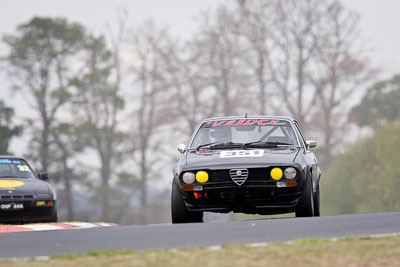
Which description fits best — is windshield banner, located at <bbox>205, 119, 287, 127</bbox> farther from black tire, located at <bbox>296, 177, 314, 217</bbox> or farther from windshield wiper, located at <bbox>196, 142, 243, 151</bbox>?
black tire, located at <bbox>296, 177, 314, 217</bbox>

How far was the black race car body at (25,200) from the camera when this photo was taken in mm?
16455

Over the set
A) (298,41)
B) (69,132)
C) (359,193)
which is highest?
(298,41)

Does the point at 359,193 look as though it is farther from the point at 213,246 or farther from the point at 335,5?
the point at 213,246

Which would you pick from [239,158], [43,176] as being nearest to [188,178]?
[239,158]

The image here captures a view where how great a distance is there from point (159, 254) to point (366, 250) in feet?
6.07

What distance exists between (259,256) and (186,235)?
6.42 ft

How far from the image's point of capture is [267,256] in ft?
24.6

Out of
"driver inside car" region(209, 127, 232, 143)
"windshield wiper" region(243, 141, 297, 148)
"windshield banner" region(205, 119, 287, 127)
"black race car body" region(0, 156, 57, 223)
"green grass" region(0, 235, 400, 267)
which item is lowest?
"black race car body" region(0, 156, 57, 223)

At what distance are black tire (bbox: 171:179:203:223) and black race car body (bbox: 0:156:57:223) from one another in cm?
554

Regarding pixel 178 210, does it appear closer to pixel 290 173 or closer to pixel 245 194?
pixel 245 194

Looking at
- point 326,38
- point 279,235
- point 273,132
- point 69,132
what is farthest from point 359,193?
point 279,235

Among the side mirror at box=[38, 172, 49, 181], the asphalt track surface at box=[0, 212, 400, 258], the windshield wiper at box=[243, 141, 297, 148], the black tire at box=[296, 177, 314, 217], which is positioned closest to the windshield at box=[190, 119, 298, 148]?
the windshield wiper at box=[243, 141, 297, 148]

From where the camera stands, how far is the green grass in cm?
727

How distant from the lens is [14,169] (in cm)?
1773
